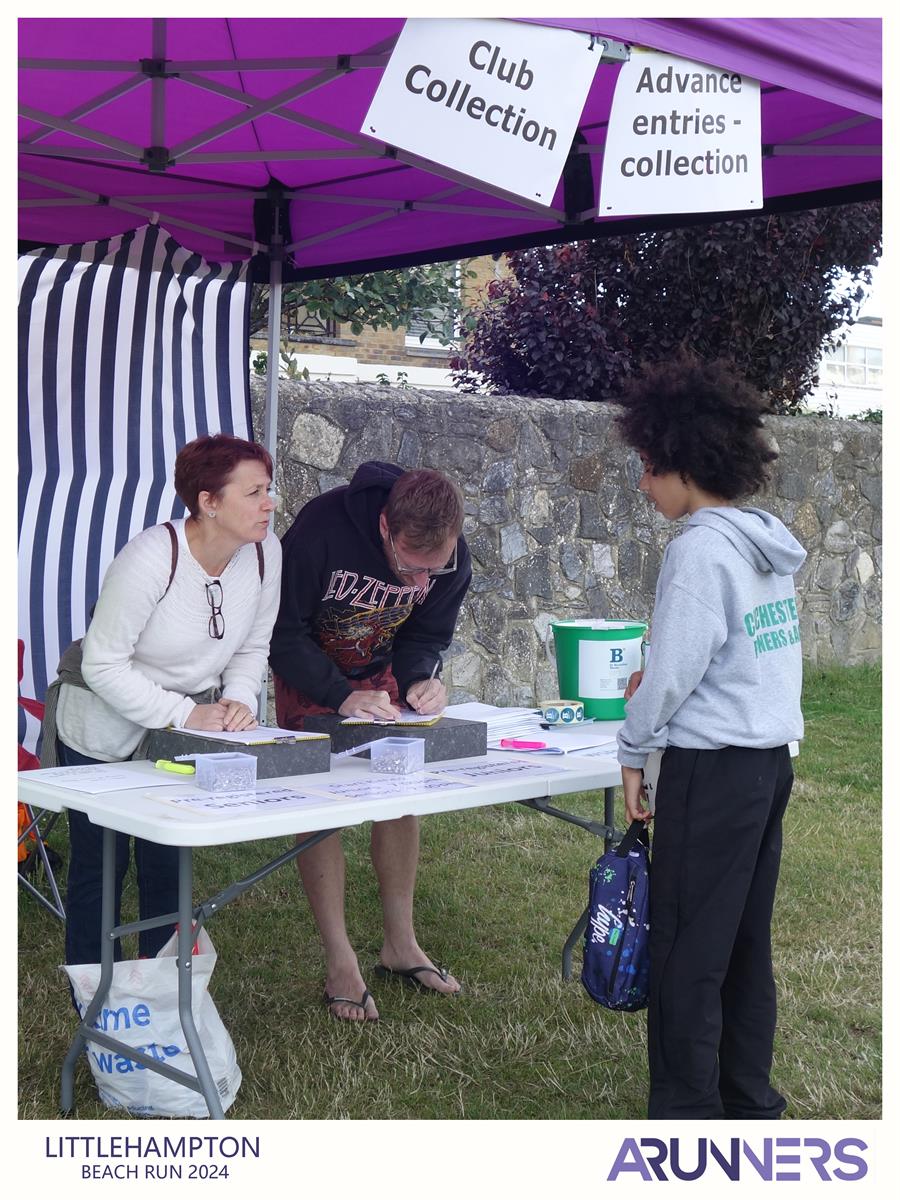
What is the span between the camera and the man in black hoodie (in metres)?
3.10

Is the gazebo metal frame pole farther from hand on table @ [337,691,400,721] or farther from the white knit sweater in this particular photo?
the white knit sweater

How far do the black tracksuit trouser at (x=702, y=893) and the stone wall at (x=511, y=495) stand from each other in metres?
3.71

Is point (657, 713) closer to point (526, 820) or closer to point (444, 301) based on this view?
point (526, 820)

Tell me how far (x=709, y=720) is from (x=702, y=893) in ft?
1.07

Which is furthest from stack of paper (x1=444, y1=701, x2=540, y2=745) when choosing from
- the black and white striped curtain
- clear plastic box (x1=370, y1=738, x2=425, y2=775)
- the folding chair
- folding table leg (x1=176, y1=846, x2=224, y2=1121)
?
the black and white striped curtain

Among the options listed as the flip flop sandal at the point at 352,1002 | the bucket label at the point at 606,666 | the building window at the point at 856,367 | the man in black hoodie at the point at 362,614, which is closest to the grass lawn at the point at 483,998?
the flip flop sandal at the point at 352,1002

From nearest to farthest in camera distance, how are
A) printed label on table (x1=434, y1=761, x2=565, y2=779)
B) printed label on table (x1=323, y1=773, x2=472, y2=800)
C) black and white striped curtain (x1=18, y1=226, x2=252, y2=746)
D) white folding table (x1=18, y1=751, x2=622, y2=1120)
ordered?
white folding table (x1=18, y1=751, x2=622, y2=1120) → printed label on table (x1=323, y1=773, x2=472, y2=800) → printed label on table (x1=434, y1=761, x2=565, y2=779) → black and white striped curtain (x1=18, y1=226, x2=252, y2=746)

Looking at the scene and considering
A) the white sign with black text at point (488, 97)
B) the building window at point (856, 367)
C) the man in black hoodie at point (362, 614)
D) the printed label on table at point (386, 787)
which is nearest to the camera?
the white sign with black text at point (488, 97)

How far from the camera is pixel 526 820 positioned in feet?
17.9

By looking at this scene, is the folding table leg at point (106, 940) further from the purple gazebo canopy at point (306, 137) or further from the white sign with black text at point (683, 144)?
the purple gazebo canopy at point (306, 137)

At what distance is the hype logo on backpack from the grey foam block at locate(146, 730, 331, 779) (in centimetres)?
66

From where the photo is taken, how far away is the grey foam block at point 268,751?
2707 millimetres

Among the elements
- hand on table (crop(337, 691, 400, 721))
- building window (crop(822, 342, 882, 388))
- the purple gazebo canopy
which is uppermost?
building window (crop(822, 342, 882, 388))
